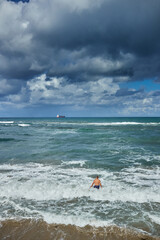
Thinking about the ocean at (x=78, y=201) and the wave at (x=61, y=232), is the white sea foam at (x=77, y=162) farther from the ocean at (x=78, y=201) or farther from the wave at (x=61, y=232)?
the wave at (x=61, y=232)

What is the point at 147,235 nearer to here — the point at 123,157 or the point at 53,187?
the point at 53,187

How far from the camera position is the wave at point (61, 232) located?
5796 mm

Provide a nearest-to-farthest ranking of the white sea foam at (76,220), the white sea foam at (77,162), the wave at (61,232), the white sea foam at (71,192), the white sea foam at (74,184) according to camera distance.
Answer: the wave at (61,232), the white sea foam at (76,220), the white sea foam at (71,192), the white sea foam at (74,184), the white sea foam at (77,162)

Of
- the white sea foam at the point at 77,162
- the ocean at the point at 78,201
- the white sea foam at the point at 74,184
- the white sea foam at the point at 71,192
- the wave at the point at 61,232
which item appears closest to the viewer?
the wave at the point at 61,232

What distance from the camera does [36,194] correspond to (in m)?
9.09

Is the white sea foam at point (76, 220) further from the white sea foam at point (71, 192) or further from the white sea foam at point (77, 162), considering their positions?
the white sea foam at point (77, 162)

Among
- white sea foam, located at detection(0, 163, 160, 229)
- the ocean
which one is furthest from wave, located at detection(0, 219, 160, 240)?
white sea foam, located at detection(0, 163, 160, 229)

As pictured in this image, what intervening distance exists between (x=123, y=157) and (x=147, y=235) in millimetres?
11745

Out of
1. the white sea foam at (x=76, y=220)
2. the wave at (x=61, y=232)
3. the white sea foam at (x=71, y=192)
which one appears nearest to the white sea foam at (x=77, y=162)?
the white sea foam at (x=71, y=192)

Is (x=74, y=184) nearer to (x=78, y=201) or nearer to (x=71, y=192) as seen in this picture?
(x=71, y=192)

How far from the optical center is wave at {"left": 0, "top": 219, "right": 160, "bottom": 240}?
5.80m

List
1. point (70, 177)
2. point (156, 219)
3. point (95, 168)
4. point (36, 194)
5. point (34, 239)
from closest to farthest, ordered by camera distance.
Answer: point (34, 239) → point (156, 219) → point (36, 194) → point (70, 177) → point (95, 168)

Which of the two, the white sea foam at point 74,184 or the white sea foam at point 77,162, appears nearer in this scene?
the white sea foam at point 74,184

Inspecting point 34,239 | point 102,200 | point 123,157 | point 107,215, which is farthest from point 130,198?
point 123,157
